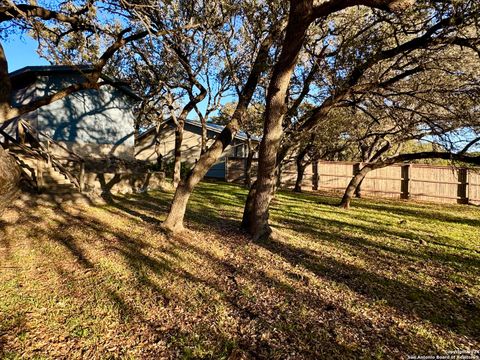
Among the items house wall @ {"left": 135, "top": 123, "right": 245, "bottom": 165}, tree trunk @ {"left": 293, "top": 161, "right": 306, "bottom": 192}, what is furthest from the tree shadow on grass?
house wall @ {"left": 135, "top": 123, "right": 245, "bottom": 165}

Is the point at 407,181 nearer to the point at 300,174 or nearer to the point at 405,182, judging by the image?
the point at 405,182

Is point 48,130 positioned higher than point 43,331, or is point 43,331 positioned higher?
point 48,130

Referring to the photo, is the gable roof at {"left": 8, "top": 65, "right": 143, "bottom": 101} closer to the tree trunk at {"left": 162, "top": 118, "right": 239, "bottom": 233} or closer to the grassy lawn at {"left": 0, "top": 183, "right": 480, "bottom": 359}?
the tree trunk at {"left": 162, "top": 118, "right": 239, "bottom": 233}

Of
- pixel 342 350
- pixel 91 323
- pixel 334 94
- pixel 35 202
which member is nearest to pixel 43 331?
pixel 91 323

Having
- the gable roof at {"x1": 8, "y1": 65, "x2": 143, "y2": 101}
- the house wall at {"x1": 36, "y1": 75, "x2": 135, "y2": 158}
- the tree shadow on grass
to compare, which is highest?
the gable roof at {"x1": 8, "y1": 65, "x2": 143, "y2": 101}

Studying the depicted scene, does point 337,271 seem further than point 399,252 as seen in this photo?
No

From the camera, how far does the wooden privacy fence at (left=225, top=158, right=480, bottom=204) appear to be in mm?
13875

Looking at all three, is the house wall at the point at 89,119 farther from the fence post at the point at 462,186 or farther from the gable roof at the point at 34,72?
the fence post at the point at 462,186

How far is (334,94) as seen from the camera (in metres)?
6.90

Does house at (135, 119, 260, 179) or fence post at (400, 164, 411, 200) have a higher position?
house at (135, 119, 260, 179)

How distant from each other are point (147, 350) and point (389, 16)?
7.72 meters

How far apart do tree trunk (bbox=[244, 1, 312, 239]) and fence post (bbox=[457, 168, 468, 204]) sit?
516 inches

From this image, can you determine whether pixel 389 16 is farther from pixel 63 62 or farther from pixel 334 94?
pixel 63 62

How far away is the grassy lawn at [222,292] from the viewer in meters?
2.74
